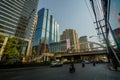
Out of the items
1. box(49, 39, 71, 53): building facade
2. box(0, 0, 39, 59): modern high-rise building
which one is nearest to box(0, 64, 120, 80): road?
box(0, 0, 39, 59): modern high-rise building

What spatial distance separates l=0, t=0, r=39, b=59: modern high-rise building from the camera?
56634 mm

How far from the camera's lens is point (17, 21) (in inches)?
2598

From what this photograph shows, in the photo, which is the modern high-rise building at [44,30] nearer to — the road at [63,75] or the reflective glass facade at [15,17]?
the reflective glass facade at [15,17]

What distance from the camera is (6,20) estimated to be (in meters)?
58.2

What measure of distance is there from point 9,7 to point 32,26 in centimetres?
1930

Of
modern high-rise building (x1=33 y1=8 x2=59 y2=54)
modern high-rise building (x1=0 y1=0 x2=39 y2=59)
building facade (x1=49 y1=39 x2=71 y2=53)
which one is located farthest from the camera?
modern high-rise building (x1=33 y1=8 x2=59 y2=54)

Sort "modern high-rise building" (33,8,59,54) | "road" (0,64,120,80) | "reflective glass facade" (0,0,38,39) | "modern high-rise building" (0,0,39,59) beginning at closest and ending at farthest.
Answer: "road" (0,64,120,80)
"modern high-rise building" (0,0,39,59)
"reflective glass facade" (0,0,38,39)
"modern high-rise building" (33,8,59,54)

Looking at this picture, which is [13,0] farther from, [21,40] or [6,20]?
[21,40]

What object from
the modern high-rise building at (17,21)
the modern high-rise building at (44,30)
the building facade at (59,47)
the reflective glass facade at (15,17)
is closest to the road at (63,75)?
the modern high-rise building at (17,21)

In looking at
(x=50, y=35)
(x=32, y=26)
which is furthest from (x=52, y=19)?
(x=32, y=26)

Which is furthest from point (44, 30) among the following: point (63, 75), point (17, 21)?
point (63, 75)

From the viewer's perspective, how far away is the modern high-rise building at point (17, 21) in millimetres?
56634

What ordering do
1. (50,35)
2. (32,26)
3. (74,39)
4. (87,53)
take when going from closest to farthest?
(87,53) < (32,26) < (74,39) < (50,35)

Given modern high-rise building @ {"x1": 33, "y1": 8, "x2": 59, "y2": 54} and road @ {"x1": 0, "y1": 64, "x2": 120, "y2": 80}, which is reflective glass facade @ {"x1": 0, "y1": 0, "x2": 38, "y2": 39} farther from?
road @ {"x1": 0, "y1": 64, "x2": 120, "y2": 80}
